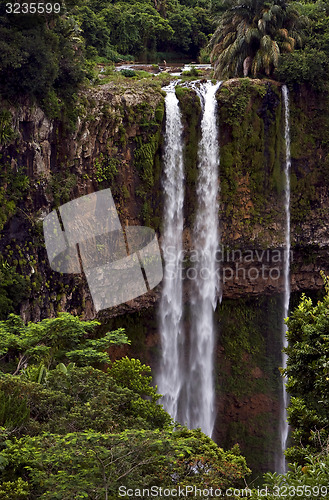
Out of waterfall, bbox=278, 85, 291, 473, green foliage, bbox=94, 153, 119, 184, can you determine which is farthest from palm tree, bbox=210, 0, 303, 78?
green foliage, bbox=94, 153, 119, 184

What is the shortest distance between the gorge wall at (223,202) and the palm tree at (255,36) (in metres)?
1.26

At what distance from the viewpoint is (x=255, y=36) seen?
71.3ft

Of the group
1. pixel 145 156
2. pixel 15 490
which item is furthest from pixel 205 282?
pixel 15 490

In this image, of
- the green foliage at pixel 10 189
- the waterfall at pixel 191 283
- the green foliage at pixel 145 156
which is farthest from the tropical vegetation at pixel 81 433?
the waterfall at pixel 191 283

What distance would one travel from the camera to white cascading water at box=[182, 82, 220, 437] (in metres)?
21.4

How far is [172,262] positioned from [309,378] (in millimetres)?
11990

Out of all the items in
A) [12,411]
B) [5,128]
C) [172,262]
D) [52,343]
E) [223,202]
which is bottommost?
[172,262]

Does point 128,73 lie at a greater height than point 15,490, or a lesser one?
greater

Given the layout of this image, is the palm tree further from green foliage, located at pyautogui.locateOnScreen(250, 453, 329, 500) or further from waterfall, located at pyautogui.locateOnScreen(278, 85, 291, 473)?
green foliage, located at pyautogui.locateOnScreen(250, 453, 329, 500)

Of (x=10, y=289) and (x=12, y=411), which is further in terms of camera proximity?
(x=10, y=289)

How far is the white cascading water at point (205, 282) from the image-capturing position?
2136 cm

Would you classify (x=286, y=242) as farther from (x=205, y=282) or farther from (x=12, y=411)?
(x=12, y=411)

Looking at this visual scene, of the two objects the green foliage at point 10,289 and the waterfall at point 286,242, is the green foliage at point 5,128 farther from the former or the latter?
the waterfall at point 286,242

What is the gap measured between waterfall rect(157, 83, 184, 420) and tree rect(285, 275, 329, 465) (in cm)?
1130
